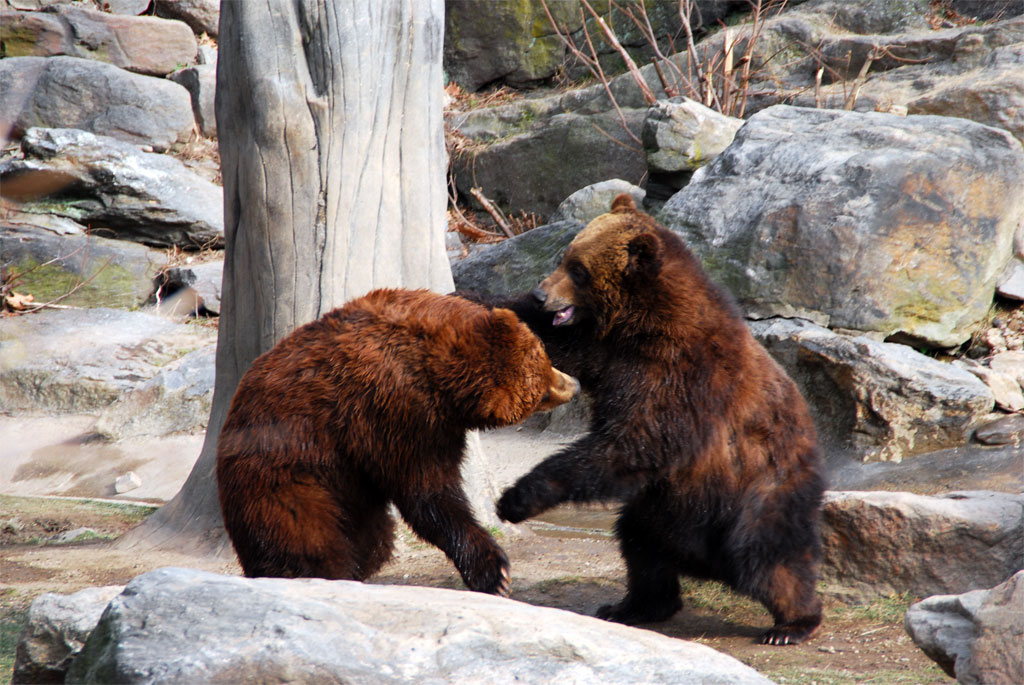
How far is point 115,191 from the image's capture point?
1305 centimetres

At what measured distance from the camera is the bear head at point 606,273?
182 inches

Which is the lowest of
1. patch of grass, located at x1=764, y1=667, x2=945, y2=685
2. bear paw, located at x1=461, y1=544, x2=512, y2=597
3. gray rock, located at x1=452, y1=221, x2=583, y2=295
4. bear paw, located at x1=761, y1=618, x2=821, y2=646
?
bear paw, located at x1=761, y1=618, x2=821, y2=646

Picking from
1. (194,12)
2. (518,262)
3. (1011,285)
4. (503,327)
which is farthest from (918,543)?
(194,12)

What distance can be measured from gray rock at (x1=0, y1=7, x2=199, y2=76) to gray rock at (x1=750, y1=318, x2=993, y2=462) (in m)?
12.3

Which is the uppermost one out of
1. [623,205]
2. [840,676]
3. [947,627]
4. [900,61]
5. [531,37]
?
[531,37]

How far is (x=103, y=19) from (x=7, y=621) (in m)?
13.9

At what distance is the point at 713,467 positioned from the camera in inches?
178

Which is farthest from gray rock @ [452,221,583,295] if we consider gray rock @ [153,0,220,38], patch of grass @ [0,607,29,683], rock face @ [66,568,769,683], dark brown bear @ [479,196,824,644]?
gray rock @ [153,0,220,38]

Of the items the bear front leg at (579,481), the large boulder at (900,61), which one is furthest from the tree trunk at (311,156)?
the large boulder at (900,61)

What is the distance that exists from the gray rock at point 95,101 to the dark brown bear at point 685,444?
1184 cm

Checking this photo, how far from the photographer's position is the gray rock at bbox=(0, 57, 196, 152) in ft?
46.8

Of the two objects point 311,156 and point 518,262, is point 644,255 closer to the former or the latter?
point 311,156

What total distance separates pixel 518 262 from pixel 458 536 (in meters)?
6.59

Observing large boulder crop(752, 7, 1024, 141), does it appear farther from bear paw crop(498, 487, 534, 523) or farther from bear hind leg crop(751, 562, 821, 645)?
bear paw crop(498, 487, 534, 523)
